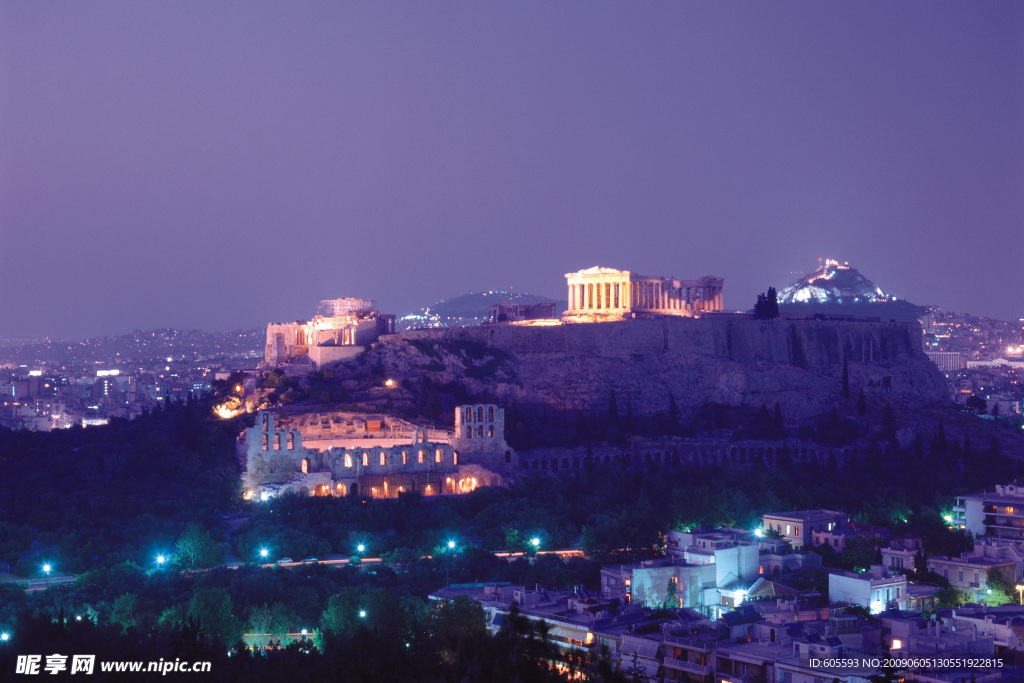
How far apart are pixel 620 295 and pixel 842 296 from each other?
5946 centimetres

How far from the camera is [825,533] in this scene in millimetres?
38594

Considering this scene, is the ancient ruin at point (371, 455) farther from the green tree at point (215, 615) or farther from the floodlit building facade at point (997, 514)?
the floodlit building facade at point (997, 514)

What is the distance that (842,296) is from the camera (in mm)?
119500

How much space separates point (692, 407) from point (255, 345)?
8492cm

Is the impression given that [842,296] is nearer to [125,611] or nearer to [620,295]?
[620,295]

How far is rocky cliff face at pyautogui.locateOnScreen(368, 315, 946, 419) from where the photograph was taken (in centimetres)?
5444

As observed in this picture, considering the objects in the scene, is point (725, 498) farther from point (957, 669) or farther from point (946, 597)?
point (957, 669)

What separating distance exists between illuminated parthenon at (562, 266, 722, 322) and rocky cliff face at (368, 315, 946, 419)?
2944 mm

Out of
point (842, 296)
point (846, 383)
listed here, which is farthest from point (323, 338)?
point (842, 296)

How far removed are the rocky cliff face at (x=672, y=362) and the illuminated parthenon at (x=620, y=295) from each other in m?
2.94

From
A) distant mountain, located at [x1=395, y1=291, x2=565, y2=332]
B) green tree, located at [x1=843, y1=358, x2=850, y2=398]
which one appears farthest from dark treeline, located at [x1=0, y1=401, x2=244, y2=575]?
distant mountain, located at [x1=395, y1=291, x2=565, y2=332]

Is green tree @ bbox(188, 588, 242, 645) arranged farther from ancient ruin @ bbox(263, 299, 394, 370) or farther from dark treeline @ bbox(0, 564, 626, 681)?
ancient ruin @ bbox(263, 299, 394, 370)

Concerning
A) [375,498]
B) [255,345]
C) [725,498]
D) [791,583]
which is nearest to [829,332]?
[725,498]

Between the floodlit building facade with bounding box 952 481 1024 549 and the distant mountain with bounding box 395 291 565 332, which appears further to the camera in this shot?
the distant mountain with bounding box 395 291 565 332
